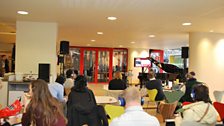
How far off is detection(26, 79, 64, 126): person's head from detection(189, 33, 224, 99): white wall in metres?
6.87

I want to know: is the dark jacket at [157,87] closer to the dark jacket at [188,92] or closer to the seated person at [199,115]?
the dark jacket at [188,92]

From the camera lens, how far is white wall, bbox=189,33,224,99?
8.77 m

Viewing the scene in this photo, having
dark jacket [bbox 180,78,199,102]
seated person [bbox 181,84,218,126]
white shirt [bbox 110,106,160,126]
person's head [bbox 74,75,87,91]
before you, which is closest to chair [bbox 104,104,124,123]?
person's head [bbox 74,75,87,91]

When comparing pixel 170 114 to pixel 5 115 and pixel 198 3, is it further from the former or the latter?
pixel 5 115

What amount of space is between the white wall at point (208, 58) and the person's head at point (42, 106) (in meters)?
6.87

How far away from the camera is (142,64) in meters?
18.2

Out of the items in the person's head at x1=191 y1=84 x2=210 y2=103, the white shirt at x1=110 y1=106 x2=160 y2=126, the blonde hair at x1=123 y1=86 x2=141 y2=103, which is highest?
the blonde hair at x1=123 y1=86 x2=141 y2=103

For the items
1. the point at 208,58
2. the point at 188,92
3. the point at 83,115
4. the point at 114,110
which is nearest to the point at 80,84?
the point at 83,115

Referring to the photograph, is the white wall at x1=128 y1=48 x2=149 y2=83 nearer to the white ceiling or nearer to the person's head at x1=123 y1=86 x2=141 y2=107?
the white ceiling

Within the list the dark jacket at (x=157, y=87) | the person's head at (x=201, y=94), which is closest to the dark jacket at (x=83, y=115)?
the person's head at (x=201, y=94)

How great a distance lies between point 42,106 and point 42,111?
2.9 inches

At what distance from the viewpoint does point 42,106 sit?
272 cm

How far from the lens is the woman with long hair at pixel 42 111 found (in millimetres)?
2619

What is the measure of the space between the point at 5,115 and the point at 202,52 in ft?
23.0
